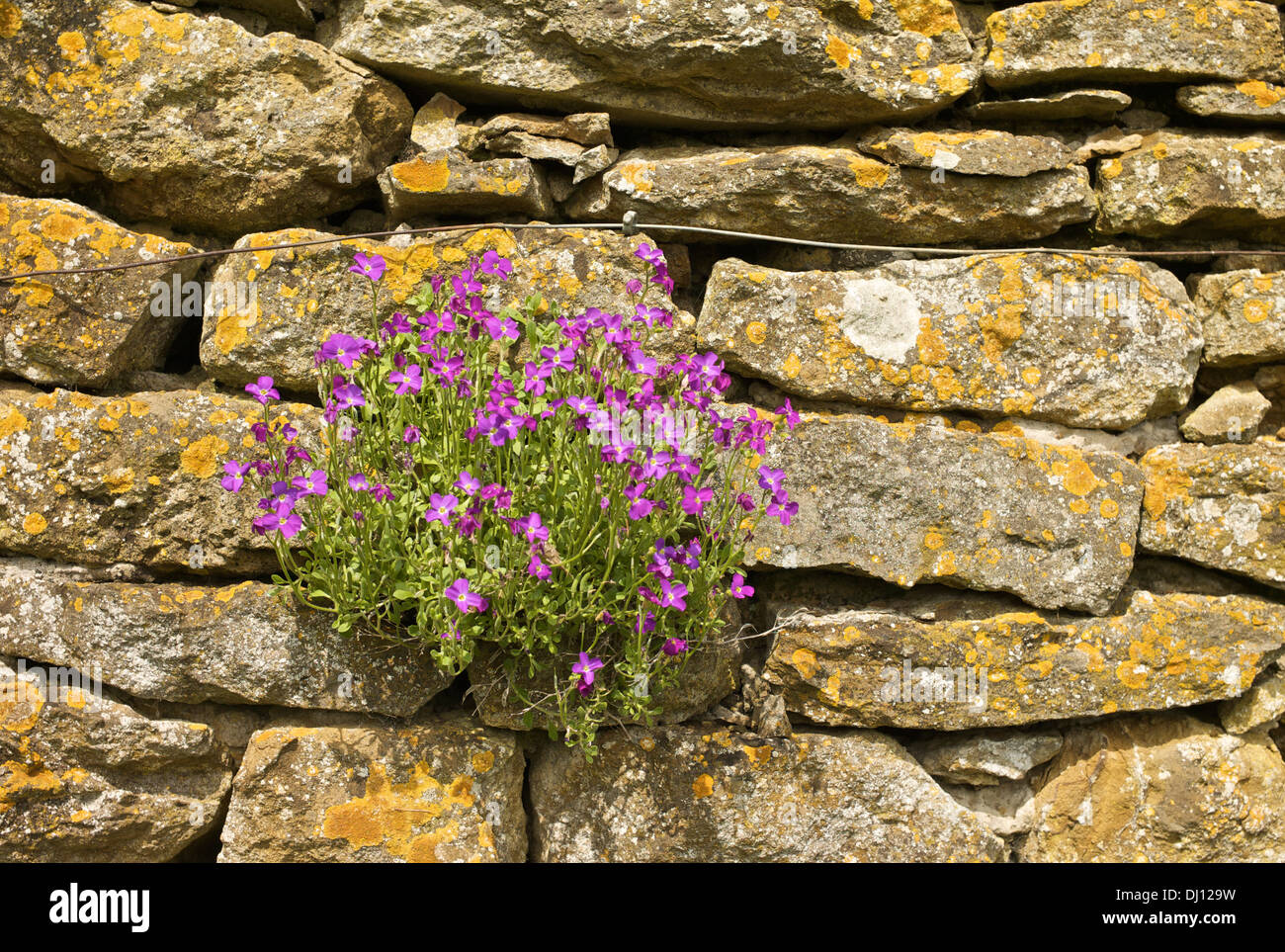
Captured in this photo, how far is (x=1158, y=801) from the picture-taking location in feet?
9.52

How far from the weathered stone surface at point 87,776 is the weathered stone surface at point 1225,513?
2.80 meters

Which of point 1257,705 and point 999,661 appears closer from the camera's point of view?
point 999,661

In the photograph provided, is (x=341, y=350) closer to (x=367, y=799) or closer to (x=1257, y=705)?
(x=367, y=799)

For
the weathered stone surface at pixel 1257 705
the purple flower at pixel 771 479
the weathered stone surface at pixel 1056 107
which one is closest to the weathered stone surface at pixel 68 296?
the purple flower at pixel 771 479

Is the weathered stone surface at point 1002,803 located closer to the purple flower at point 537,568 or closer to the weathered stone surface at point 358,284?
the purple flower at point 537,568

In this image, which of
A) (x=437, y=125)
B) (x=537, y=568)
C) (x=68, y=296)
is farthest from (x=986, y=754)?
(x=68, y=296)

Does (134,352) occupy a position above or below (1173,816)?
above

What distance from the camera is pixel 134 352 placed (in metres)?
2.92

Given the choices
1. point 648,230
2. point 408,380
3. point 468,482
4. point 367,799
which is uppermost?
point 648,230

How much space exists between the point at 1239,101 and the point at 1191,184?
0.32 meters

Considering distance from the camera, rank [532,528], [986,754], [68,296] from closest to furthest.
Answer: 1. [532,528]
2. [68,296]
3. [986,754]
